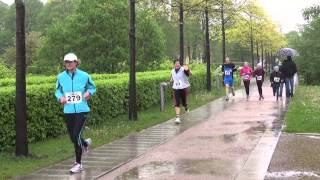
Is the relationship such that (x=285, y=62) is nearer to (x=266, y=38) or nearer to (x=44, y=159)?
(x=44, y=159)

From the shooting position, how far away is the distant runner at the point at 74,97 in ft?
27.9

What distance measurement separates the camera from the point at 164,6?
1024 inches

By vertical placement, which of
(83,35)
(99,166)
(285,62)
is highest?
(83,35)

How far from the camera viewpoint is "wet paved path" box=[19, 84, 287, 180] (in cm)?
809

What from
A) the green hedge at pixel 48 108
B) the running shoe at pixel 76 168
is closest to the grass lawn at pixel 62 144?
the green hedge at pixel 48 108

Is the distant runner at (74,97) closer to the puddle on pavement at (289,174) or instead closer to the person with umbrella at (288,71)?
the puddle on pavement at (289,174)

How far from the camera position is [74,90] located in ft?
28.0

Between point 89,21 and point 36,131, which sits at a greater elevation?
point 89,21

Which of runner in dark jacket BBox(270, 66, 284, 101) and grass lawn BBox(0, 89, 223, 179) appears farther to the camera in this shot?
runner in dark jacket BBox(270, 66, 284, 101)

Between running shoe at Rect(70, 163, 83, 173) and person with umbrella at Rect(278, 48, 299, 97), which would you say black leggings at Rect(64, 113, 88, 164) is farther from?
person with umbrella at Rect(278, 48, 299, 97)

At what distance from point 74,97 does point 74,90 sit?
11 centimetres

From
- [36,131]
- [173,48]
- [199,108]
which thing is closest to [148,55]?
[199,108]

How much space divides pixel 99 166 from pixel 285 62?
1567 cm

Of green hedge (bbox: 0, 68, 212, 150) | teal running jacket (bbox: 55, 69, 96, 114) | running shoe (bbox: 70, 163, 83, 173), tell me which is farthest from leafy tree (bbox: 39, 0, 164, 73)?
running shoe (bbox: 70, 163, 83, 173)
